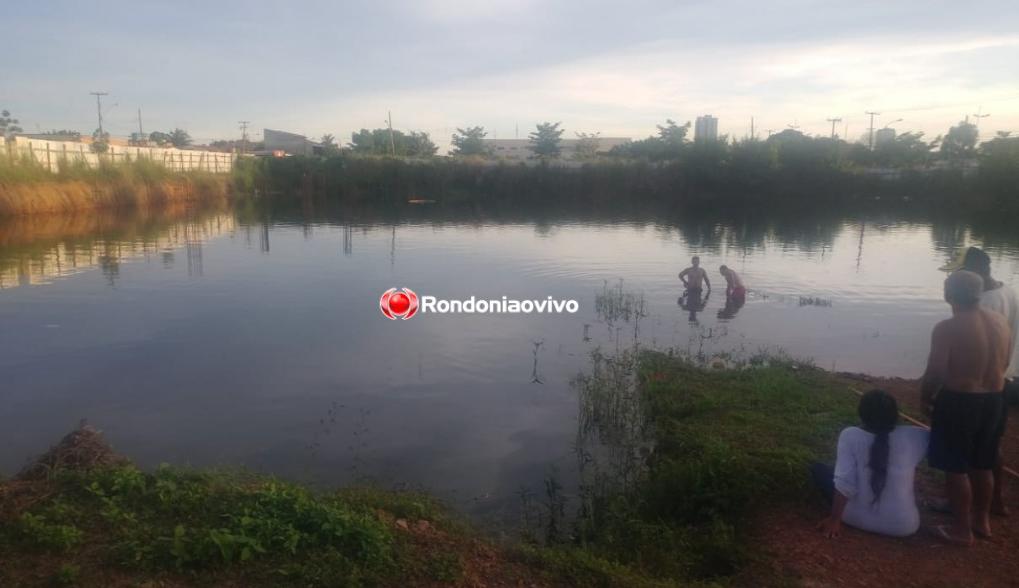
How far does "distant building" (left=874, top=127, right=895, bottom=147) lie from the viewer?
6074 cm

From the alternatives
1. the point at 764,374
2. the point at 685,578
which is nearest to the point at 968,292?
the point at 685,578

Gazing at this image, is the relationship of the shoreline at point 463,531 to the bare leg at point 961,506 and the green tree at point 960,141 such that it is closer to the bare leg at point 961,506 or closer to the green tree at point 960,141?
the bare leg at point 961,506

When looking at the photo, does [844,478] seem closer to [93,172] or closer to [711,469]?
[711,469]

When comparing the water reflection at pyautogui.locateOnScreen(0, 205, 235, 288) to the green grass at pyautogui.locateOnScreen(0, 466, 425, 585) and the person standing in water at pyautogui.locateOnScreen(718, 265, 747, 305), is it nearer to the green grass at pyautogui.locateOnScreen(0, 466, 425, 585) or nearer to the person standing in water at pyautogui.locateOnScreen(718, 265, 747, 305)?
the person standing in water at pyautogui.locateOnScreen(718, 265, 747, 305)

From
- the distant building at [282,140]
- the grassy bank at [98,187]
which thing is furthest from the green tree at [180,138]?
the grassy bank at [98,187]

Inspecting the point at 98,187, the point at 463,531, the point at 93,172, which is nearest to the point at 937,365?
the point at 463,531

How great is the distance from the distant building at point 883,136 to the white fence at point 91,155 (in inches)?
1997

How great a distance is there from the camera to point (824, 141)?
2116 inches

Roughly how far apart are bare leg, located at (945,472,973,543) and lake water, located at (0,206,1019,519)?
3.09m

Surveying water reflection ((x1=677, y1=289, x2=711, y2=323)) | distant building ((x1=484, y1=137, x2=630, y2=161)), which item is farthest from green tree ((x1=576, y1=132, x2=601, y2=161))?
water reflection ((x1=677, y1=289, x2=711, y2=323))

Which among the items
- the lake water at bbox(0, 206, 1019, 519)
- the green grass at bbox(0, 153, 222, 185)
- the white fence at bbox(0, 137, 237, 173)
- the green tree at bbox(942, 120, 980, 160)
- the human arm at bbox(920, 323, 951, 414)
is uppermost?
the green tree at bbox(942, 120, 980, 160)

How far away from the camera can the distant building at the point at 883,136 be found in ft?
199

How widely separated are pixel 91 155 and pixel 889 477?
3807 centimetres

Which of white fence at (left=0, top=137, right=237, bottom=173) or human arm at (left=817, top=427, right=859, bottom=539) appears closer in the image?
human arm at (left=817, top=427, right=859, bottom=539)
